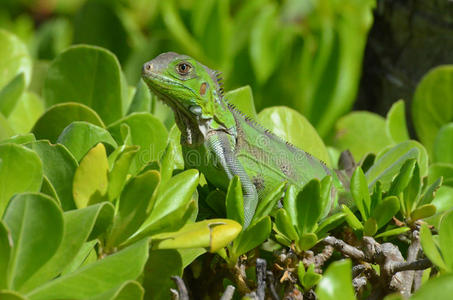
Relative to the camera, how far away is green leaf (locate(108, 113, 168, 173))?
7.80 feet

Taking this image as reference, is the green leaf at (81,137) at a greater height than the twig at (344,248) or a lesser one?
greater

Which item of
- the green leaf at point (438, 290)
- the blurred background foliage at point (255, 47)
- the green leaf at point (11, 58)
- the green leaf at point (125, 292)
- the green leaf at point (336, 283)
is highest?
the green leaf at point (438, 290)

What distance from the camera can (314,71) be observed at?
13.8 ft

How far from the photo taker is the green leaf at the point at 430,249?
5.60 feet

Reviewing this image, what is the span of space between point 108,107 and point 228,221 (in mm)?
1086

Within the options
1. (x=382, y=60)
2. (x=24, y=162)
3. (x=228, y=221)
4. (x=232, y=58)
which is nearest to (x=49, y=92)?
(x=24, y=162)

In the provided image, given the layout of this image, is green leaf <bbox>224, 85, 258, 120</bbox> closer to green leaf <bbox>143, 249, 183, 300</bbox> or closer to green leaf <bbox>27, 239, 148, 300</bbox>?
green leaf <bbox>143, 249, 183, 300</bbox>

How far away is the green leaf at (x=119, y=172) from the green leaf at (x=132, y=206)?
54 mm

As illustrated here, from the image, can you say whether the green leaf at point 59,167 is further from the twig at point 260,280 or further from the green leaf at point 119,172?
the twig at point 260,280

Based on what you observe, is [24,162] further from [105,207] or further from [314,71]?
[314,71]

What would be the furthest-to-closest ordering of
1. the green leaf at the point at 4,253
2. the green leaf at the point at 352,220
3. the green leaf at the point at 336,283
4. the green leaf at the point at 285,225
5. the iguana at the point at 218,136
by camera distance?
the iguana at the point at 218,136
the green leaf at the point at 352,220
the green leaf at the point at 285,225
the green leaf at the point at 4,253
the green leaf at the point at 336,283

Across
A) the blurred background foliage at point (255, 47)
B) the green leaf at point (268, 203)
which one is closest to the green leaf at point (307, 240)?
the green leaf at point (268, 203)

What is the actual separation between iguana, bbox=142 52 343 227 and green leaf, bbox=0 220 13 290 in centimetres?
123

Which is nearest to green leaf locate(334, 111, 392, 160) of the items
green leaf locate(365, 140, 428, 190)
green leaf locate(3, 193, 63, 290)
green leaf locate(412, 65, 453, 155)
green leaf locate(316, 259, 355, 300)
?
green leaf locate(412, 65, 453, 155)
